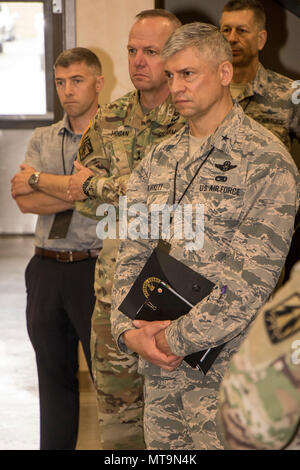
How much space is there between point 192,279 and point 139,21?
1067mm

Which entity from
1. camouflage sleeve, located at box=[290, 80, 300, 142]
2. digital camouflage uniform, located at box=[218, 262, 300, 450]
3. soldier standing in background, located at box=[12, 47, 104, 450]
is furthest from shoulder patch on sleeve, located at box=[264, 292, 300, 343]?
camouflage sleeve, located at box=[290, 80, 300, 142]

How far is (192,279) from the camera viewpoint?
1.83 meters

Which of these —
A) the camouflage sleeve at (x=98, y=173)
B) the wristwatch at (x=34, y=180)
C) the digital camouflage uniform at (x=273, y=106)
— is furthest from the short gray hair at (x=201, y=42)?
the wristwatch at (x=34, y=180)

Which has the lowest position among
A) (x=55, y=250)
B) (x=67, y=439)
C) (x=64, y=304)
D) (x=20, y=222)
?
(x=20, y=222)

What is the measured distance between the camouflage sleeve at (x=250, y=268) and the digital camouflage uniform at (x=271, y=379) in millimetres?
822

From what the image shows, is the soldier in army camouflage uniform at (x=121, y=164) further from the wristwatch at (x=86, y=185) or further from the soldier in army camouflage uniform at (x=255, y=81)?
the soldier in army camouflage uniform at (x=255, y=81)

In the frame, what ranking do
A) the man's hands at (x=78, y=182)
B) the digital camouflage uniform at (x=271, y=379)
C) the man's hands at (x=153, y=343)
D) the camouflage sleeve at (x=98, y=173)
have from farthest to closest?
the man's hands at (x=78, y=182), the camouflage sleeve at (x=98, y=173), the man's hands at (x=153, y=343), the digital camouflage uniform at (x=271, y=379)

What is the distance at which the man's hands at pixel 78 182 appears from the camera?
250 cm

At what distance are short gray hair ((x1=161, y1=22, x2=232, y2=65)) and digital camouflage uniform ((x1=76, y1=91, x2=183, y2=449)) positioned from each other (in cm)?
50

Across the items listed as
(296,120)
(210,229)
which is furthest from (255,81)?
(210,229)

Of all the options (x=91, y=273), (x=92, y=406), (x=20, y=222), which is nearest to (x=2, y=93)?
(x=20, y=222)

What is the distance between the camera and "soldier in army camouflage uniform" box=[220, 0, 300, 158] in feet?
9.18

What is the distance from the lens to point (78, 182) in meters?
2.52
